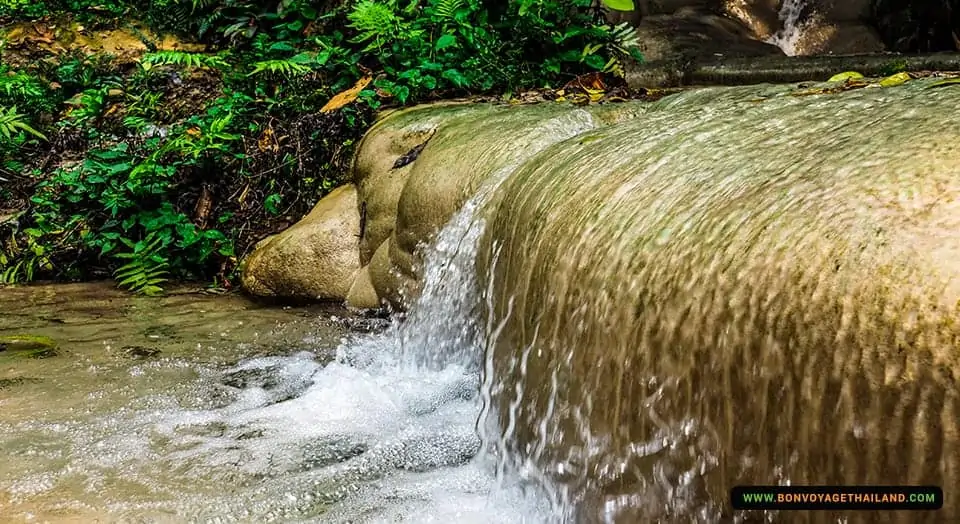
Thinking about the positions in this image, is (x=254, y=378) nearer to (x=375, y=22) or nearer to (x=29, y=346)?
(x=29, y=346)

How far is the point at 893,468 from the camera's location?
1230 millimetres

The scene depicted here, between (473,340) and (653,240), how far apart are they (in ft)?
4.69

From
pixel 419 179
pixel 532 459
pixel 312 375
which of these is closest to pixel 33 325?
pixel 312 375

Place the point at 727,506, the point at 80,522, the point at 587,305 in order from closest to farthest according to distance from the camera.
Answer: the point at 727,506 < the point at 80,522 < the point at 587,305

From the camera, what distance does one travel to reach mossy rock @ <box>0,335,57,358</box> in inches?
130

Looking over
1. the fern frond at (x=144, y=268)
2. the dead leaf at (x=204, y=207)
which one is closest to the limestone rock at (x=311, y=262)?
the fern frond at (x=144, y=268)

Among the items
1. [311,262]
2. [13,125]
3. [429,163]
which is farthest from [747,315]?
[13,125]

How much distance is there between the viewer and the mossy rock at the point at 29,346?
3293 millimetres

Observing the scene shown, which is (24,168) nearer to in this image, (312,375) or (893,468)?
(312,375)

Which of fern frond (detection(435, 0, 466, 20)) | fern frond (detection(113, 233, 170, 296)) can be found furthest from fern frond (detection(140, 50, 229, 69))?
fern frond (detection(435, 0, 466, 20))

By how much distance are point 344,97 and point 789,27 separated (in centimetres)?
698

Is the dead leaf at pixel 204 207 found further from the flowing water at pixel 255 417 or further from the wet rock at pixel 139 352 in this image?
the wet rock at pixel 139 352

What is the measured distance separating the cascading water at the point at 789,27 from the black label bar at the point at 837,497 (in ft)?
30.9

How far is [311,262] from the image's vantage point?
4535 mm
